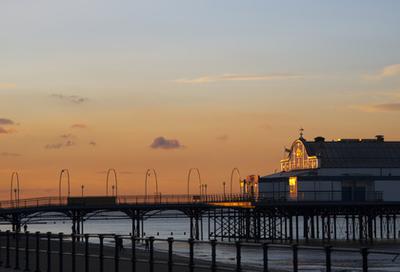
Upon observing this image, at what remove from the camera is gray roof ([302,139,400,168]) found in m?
108

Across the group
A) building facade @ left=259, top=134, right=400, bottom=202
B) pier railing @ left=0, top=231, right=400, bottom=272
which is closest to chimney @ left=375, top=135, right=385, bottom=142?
building facade @ left=259, top=134, right=400, bottom=202

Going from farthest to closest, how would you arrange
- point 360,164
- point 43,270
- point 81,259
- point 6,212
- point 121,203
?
point 360,164
point 121,203
point 6,212
point 81,259
point 43,270

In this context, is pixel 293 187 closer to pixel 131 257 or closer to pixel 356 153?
pixel 356 153

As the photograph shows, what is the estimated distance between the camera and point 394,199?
10250 cm

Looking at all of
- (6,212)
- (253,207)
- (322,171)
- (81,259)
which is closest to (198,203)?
(253,207)

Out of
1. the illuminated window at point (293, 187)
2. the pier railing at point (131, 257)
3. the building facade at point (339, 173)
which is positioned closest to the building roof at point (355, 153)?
the building facade at point (339, 173)

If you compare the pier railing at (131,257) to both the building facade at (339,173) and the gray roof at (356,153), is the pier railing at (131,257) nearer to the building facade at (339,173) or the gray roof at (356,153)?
the building facade at (339,173)

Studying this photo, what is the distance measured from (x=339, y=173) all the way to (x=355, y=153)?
4206 mm

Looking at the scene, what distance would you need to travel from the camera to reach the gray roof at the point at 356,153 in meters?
108

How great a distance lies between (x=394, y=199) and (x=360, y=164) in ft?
22.1

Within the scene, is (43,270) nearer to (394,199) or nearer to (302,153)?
(394,199)

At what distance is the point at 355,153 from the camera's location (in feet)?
359

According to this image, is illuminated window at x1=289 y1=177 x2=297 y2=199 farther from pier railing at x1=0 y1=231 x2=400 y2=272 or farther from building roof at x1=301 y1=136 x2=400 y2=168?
pier railing at x1=0 y1=231 x2=400 y2=272

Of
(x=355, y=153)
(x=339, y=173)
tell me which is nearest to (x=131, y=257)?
(x=339, y=173)
